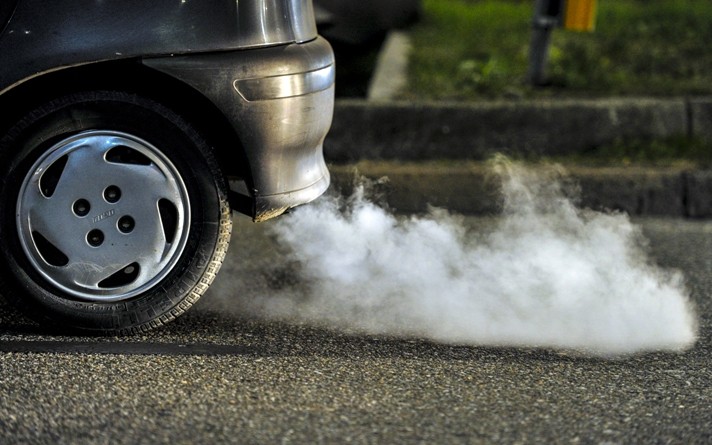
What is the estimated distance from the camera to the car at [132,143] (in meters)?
3.38

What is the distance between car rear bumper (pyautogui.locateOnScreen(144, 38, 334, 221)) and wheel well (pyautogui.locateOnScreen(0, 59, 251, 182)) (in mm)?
45

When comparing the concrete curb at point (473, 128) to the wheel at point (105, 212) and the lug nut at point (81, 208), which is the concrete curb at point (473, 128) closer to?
the wheel at point (105, 212)

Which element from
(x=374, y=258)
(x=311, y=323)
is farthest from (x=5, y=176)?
(x=374, y=258)

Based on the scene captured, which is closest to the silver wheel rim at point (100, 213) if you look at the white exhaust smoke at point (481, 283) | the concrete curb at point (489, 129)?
the white exhaust smoke at point (481, 283)

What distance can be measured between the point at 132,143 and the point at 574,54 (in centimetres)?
470

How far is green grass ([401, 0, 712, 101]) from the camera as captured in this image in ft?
22.2

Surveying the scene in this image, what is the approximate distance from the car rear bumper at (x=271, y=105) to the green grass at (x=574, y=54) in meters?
2.93

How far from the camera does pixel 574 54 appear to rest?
24.7ft

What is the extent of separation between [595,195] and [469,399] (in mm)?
2874

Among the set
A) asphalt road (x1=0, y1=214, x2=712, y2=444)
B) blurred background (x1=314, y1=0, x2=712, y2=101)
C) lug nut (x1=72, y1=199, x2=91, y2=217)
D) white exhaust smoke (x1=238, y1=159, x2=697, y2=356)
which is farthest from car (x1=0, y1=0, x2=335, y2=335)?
blurred background (x1=314, y1=0, x2=712, y2=101)

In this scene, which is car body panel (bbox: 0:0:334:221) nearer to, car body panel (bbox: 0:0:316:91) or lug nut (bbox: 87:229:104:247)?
car body panel (bbox: 0:0:316:91)

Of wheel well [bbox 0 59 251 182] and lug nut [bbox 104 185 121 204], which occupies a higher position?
wheel well [bbox 0 59 251 182]

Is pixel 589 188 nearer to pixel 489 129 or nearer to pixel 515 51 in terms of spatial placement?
pixel 489 129

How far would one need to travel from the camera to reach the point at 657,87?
6770 mm
